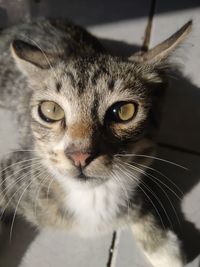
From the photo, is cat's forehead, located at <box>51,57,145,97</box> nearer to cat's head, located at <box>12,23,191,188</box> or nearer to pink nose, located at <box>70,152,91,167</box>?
cat's head, located at <box>12,23,191,188</box>

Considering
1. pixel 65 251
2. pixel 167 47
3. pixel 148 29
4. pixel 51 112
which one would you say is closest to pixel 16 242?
pixel 65 251

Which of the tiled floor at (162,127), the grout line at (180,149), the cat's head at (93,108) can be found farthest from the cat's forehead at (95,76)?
the grout line at (180,149)

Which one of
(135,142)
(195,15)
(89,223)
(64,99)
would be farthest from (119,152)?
(195,15)

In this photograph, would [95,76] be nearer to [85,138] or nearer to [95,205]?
[85,138]

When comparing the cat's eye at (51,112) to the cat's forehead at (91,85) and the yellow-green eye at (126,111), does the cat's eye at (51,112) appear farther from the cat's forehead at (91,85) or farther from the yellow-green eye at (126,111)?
the yellow-green eye at (126,111)

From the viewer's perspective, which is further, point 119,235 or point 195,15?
point 195,15

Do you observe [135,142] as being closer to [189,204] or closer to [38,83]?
[38,83]

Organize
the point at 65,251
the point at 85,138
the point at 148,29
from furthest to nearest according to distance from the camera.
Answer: the point at 148,29 < the point at 65,251 < the point at 85,138
